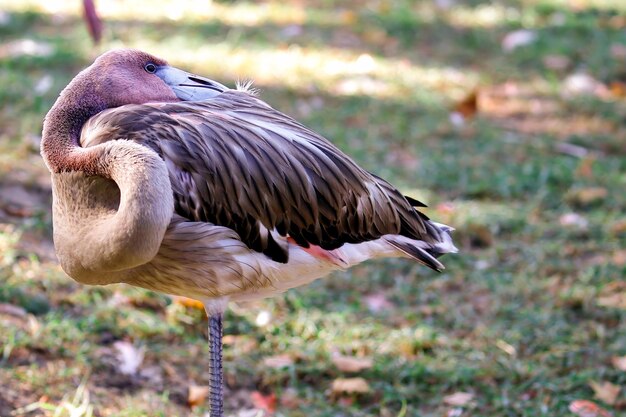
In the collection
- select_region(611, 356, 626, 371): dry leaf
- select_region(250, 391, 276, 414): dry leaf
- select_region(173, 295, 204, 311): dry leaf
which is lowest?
select_region(250, 391, 276, 414): dry leaf

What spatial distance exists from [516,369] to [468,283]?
890 mm

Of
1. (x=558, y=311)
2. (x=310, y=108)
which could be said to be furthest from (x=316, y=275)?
(x=310, y=108)

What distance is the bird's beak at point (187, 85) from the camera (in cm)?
349

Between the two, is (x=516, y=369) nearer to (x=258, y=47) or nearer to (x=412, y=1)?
(x=258, y=47)

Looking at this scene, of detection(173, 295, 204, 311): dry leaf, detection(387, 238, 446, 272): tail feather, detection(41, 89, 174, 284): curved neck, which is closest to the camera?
detection(41, 89, 174, 284): curved neck

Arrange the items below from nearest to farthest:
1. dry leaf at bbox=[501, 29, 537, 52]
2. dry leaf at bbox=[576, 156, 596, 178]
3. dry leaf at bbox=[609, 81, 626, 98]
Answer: dry leaf at bbox=[576, 156, 596, 178] < dry leaf at bbox=[609, 81, 626, 98] < dry leaf at bbox=[501, 29, 537, 52]

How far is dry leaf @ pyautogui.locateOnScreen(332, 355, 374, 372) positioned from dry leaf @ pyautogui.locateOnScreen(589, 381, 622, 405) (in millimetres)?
965

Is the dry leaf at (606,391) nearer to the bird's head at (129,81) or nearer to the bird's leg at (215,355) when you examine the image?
the bird's leg at (215,355)

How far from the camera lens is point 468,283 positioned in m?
5.17

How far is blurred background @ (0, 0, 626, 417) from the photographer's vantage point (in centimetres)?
419

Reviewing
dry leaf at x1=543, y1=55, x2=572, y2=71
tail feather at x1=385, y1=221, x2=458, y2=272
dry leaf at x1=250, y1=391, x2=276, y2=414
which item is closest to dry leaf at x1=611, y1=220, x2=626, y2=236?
tail feather at x1=385, y1=221, x2=458, y2=272

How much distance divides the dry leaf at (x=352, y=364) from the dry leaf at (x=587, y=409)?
0.88 m

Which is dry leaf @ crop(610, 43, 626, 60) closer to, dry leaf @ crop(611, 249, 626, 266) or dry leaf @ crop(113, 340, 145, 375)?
dry leaf @ crop(611, 249, 626, 266)

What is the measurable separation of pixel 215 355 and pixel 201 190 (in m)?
0.61
